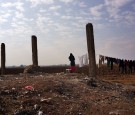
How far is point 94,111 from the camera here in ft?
32.0

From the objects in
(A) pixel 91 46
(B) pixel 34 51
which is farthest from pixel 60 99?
(B) pixel 34 51

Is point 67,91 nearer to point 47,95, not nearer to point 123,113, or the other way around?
point 47,95

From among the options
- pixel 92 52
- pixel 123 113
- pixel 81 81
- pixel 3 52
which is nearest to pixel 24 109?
pixel 123 113

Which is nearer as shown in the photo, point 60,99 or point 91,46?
point 60,99

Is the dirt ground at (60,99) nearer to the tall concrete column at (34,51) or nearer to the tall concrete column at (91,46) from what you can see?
the tall concrete column at (91,46)

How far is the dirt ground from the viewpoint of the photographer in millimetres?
9633

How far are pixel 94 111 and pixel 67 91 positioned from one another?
1.95 m

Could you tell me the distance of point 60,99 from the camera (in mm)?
10461

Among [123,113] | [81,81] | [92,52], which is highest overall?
[92,52]

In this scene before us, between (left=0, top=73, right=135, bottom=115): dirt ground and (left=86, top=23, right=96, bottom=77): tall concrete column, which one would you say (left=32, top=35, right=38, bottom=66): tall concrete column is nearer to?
(left=86, top=23, right=96, bottom=77): tall concrete column

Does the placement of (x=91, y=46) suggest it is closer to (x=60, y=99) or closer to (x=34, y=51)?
(x=34, y=51)

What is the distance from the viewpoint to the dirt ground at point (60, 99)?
963 cm

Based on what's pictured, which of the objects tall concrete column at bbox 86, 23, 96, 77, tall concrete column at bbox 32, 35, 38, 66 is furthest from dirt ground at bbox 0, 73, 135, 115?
tall concrete column at bbox 32, 35, 38, 66

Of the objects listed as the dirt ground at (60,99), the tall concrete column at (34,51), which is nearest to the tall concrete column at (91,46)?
the dirt ground at (60,99)
